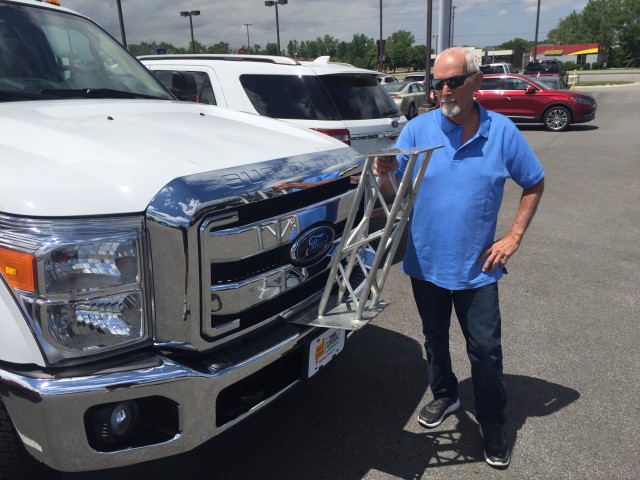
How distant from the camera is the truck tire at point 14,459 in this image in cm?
205

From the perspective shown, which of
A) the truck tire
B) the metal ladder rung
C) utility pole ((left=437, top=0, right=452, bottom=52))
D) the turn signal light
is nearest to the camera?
the turn signal light

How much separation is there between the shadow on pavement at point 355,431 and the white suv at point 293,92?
300 centimetres

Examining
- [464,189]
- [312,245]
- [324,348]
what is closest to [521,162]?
[464,189]

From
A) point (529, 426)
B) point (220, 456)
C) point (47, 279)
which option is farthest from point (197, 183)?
point (529, 426)

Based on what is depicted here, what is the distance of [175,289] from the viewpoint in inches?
81.0

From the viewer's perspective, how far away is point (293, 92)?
613 centimetres

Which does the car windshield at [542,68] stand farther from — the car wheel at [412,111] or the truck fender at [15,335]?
the truck fender at [15,335]

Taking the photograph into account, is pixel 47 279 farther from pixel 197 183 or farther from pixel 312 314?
pixel 312 314

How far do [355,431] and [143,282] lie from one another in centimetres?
169

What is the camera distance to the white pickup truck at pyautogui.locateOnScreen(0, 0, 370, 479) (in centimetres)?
188

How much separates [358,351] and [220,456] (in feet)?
6.15

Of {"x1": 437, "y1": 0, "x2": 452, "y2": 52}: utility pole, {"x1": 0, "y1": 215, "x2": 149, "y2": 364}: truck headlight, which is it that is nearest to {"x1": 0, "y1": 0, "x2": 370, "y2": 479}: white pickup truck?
{"x1": 0, "y1": 215, "x2": 149, "y2": 364}: truck headlight

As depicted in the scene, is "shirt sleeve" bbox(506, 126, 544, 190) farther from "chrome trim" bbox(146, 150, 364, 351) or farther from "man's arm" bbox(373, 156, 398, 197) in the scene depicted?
"chrome trim" bbox(146, 150, 364, 351)

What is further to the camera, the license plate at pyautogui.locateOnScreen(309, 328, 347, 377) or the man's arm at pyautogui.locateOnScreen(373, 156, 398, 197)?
the man's arm at pyautogui.locateOnScreen(373, 156, 398, 197)
